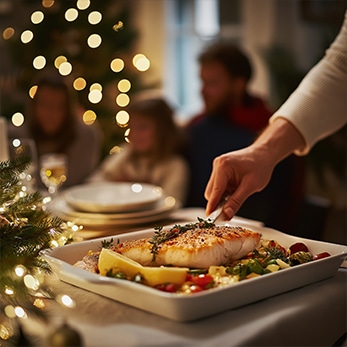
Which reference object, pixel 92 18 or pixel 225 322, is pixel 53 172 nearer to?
pixel 92 18

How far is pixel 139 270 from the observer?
93 cm

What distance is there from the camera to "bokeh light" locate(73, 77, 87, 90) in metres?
4.58

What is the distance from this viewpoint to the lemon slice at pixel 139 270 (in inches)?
35.3

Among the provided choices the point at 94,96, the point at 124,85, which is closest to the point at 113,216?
the point at 94,96

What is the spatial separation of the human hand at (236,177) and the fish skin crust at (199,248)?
0.18 m

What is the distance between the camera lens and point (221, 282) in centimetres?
90

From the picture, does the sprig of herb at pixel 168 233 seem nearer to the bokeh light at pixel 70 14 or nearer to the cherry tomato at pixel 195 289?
the cherry tomato at pixel 195 289

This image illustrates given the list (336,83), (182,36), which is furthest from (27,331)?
(182,36)

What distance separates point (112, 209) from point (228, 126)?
5.59ft

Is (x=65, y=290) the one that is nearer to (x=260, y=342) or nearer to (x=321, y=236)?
(x=260, y=342)

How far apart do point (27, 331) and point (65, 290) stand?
0.60 feet

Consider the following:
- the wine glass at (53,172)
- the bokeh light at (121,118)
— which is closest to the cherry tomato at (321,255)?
the bokeh light at (121,118)

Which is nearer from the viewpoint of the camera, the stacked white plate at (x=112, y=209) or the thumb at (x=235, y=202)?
the thumb at (x=235, y=202)

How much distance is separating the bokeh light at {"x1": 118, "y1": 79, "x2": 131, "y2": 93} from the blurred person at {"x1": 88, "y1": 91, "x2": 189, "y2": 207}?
113 cm
